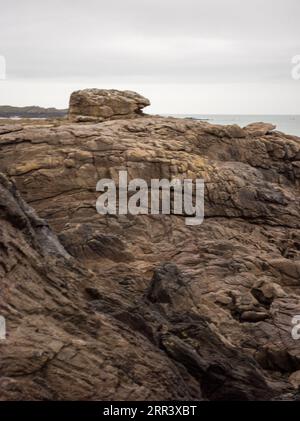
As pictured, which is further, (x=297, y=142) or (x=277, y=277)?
(x=297, y=142)

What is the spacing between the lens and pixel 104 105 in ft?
178

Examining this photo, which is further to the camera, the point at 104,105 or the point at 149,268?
the point at 104,105

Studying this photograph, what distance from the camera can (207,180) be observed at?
151 ft

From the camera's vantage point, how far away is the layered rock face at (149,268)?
63.9 ft

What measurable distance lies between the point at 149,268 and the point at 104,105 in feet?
77.5


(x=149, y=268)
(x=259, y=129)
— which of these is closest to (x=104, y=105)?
(x=259, y=129)

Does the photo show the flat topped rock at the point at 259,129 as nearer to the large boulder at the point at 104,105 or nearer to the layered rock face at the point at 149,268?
the layered rock face at the point at 149,268

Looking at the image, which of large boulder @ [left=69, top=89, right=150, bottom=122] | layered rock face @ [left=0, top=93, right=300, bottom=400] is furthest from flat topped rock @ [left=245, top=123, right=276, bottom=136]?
large boulder @ [left=69, top=89, right=150, bottom=122]

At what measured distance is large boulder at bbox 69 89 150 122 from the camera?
5388 centimetres

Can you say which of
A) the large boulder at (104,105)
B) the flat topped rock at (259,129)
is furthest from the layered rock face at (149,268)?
the large boulder at (104,105)

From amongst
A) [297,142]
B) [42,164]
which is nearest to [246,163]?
[297,142]

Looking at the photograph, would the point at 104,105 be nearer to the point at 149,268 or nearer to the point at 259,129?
the point at 259,129
